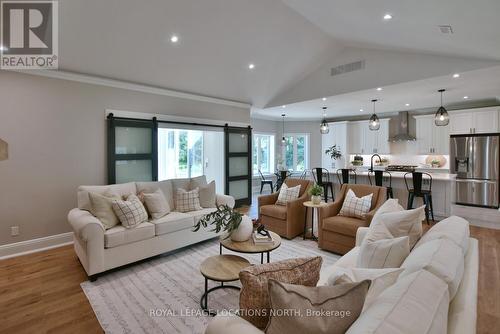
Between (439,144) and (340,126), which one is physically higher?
(340,126)

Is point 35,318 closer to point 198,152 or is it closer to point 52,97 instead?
point 52,97

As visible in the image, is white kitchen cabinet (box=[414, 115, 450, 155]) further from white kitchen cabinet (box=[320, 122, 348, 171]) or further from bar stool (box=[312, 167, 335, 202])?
bar stool (box=[312, 167, 335, 202])

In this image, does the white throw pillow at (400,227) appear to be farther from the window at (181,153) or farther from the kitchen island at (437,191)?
the window at (181,153)

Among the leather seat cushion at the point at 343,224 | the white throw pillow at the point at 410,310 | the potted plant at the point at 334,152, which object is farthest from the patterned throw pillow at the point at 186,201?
the potted plant at the point at 334,152

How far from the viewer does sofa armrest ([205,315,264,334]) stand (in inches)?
46.9

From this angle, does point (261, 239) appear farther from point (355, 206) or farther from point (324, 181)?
point (324, 181)

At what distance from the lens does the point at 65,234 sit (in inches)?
164

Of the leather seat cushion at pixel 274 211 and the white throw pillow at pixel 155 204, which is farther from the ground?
the white throw pillow at pixel 155 204

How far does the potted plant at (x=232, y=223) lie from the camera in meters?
2.64

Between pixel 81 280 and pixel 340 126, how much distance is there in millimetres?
8480

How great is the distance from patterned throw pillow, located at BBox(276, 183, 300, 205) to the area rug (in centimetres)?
115

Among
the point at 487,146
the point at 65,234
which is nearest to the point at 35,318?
the point at 65,234

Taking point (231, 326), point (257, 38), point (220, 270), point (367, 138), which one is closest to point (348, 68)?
point (257, 38)

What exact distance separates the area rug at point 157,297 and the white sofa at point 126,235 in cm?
19
